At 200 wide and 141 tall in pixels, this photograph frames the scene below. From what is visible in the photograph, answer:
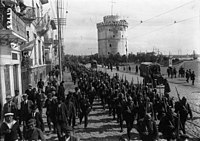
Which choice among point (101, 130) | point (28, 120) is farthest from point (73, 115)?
point (28, 120)

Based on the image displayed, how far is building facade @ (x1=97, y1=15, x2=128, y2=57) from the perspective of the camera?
8369 cm

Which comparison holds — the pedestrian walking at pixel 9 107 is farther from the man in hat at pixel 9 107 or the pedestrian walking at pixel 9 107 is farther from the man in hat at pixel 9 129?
the man in hat at pixel 9 129

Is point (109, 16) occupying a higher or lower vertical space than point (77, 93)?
higher

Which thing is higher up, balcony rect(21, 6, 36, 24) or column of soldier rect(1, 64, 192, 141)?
balcony rect(21, 6, 36, 24)

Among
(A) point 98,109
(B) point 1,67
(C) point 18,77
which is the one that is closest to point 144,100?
(A) point 98,109

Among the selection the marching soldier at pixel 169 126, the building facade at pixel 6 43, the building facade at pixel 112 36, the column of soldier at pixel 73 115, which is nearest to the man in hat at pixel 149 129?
the column of soldier at pixel 73 115

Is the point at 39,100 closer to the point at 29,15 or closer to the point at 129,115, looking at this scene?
the point at 129,115

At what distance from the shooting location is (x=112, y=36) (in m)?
84.1

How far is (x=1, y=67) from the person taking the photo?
11664 mm

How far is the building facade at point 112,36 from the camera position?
8369cm

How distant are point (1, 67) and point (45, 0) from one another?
2535cm

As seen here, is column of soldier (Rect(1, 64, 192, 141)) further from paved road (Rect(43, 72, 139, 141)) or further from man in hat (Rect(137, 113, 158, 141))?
paved road (Rect(43, 72, 139, 141))

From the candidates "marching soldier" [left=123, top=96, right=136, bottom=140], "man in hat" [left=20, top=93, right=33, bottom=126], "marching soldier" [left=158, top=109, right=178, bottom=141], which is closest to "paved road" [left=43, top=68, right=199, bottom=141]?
"marching soldier" [left=123, top=96, right=136, bottom=140]

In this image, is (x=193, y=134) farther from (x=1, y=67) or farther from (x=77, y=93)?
(x=1, y=67)
